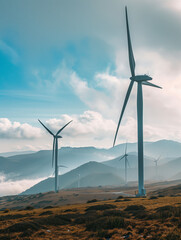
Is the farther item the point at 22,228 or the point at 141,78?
the point at 141,78

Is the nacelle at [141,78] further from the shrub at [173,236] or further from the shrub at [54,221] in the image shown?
the shrub at [173,236]

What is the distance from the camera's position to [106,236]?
20.8 metres

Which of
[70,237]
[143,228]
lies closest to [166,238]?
[143,228]

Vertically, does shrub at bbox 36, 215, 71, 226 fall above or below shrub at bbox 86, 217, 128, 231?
below

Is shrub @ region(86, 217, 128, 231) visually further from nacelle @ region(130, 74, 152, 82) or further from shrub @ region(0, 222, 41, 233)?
nacelle @ region(130, 74, 152, 82)

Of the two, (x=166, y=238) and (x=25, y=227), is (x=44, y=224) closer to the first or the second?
(x=25, y=227)

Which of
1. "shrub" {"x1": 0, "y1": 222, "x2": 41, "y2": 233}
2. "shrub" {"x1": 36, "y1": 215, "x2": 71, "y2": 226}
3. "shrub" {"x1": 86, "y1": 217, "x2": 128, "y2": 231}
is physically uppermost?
"shrub" {"x1": 86, "y1": 217, "x2": 128, "y2": 231}

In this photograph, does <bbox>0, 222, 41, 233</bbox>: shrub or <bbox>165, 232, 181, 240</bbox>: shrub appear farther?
<bbox>0, 222, 41, 233</bbox>: shrub

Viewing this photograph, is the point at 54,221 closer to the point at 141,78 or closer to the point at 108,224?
the point at 108,224

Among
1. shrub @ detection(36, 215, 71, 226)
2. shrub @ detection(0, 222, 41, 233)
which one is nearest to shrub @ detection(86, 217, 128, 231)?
shrub @ detection(0, 222, 41, 233)

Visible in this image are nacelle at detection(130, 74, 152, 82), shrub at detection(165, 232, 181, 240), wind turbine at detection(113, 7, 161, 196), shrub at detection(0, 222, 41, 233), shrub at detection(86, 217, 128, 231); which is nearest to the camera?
shrub at detection(165, 232, 181, 240)

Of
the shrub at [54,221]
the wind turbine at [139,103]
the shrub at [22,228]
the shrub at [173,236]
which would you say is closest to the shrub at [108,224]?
the shrub at [22,228]

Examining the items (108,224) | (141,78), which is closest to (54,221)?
(108,224)

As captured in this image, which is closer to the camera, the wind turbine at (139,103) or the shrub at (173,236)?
the shrub at (173,236)
